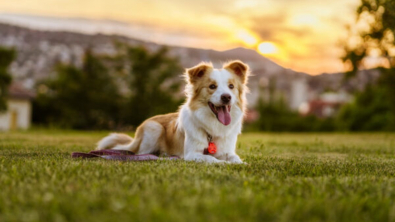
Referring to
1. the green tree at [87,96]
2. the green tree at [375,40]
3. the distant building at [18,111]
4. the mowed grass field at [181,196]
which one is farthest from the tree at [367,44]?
the distant building at [18,111]

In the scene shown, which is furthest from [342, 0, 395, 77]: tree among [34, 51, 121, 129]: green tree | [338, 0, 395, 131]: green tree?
[34, 51, 121, 129]: green tree

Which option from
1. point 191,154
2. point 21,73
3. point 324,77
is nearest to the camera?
point 191,154

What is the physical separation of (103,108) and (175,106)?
21.2 feet

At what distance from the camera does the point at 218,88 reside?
550 cm

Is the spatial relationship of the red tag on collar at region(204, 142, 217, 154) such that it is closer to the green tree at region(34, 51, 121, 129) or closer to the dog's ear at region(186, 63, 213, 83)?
the dog's ear at region(186, 63, 213, 83)

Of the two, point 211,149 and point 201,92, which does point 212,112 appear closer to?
point 201,92

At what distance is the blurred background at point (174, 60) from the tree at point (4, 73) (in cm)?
9

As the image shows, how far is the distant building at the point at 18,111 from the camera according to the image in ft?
140

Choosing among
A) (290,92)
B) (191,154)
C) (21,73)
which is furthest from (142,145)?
(290,92)

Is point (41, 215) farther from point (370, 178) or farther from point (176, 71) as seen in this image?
point (176, 71)

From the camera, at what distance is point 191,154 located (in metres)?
5.50

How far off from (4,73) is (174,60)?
48.7 feet

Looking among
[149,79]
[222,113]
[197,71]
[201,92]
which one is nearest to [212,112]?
[222,113]

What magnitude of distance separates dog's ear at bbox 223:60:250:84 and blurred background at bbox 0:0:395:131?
0.55 metres
